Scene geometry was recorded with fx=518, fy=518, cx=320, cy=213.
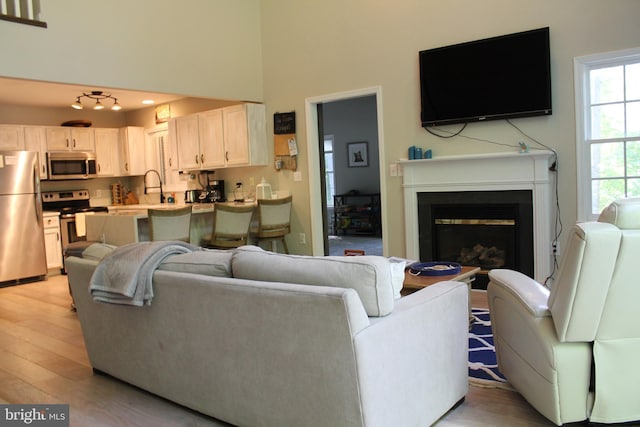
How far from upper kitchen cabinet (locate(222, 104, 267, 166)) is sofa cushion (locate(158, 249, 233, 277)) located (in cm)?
406

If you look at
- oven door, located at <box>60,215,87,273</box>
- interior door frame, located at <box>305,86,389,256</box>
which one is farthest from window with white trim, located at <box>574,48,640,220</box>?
oven door, located at <box>60,215,87,273</box>

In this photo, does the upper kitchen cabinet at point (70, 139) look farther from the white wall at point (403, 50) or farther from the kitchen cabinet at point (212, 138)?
the white wall at point (403, 50)

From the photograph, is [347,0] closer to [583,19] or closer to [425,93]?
[425,93]

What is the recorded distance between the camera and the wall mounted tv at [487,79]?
15.5 ft

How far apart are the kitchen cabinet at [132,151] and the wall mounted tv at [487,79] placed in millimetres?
5110

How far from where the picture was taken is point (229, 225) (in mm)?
5746

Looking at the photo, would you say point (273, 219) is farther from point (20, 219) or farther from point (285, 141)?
point (20, 219)

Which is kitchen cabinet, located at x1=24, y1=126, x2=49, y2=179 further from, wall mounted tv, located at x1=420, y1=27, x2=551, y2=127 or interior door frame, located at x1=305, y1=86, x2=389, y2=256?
wall mounted tv, located at x1=420, y1=27, x2=551, y2=127

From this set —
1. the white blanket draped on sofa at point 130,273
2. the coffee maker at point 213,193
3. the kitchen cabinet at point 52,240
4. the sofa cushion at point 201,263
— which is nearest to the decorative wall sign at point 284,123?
the coffee maker at point 213,193

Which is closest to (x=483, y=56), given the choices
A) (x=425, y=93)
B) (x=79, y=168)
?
(x=425, y=93)

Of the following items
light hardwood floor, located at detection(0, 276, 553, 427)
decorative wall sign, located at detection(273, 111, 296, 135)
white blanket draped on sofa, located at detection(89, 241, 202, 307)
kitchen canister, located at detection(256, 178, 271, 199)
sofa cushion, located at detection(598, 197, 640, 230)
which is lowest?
light hardwood floor, located at detection(0, 276, 553, 427)

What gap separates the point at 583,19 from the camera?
451 centimetres

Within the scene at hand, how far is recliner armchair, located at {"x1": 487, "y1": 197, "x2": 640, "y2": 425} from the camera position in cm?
198

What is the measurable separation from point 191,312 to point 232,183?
509 centimetres
